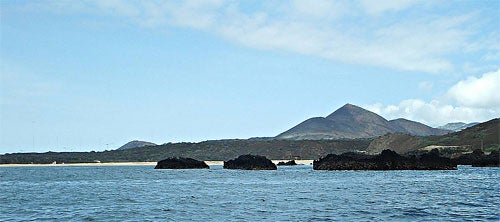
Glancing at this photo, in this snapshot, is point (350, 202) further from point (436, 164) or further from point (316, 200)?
point (436, 164)

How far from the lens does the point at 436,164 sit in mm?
153750

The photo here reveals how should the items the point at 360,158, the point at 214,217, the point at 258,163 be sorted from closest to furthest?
the point at 214,217, the point at 360,158, the point at 258,163

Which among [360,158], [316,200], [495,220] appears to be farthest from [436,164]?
[495,220]

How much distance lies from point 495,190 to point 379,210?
30204 mm

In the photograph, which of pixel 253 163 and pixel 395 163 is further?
pixel 253 163

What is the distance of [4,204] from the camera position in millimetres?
62781

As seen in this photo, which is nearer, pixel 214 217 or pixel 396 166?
pixel 214 217

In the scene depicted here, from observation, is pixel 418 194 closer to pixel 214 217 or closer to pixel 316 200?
pixel 316 200

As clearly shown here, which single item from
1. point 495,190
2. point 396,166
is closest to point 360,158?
point 396,166

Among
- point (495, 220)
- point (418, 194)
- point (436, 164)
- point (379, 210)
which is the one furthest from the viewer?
point (436, 164)

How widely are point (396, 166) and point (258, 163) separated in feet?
148

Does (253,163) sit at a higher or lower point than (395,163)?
higher

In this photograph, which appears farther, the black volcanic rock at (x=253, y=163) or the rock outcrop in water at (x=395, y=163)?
the black volcanic rock at (x=253, y=163)

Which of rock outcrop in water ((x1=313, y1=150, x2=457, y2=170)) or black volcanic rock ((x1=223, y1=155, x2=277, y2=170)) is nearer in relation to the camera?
rock outcrop in water ((x1=313, y1=150, x2=457, y2=170))
